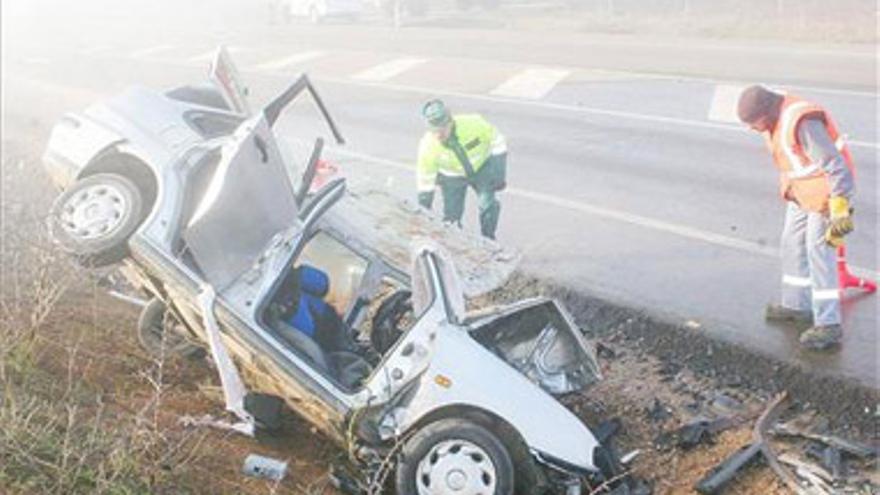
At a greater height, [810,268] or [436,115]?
[436,115]

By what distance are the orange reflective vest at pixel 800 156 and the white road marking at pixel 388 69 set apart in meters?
13.0

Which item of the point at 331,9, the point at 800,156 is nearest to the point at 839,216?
the point at 800,156

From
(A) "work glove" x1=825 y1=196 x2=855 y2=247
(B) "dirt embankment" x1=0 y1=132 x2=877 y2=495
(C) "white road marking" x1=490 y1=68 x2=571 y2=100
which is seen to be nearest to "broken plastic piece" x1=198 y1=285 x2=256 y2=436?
(B) "dirt embankment" x1=0 y1=132 x2=877 y2=495

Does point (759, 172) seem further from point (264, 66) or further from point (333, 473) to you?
point (264, 66)

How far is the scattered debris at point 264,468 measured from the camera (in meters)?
5.29

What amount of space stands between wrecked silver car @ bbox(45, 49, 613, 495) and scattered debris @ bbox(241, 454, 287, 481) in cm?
25

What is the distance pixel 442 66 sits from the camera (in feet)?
65.7

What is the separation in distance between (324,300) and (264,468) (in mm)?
1256

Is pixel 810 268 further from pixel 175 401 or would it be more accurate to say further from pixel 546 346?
pixel 175 401

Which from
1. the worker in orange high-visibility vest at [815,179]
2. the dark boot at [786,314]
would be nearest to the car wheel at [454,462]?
the worker in orange high-visibility vest at [815,179]

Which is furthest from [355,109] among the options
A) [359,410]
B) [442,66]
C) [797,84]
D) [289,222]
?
[359,410]

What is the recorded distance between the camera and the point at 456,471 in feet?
16.5

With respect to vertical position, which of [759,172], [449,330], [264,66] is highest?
[449,330]

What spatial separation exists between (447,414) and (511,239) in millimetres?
4678
